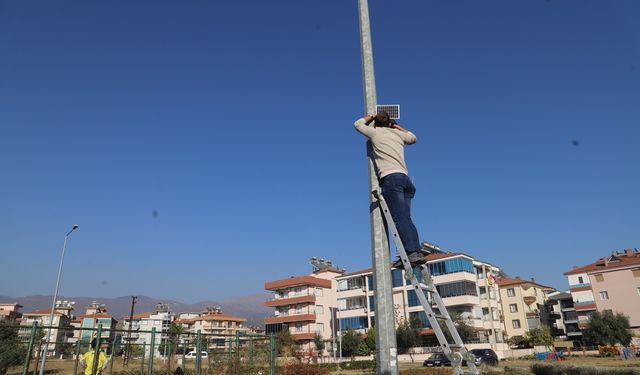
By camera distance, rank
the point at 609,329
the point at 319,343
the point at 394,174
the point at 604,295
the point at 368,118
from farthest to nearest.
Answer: the point at 319,343 < the point at 604,295 < the point at 609,329 < the point at 368,118 < the point at 394,174

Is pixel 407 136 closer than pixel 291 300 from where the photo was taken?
Yes

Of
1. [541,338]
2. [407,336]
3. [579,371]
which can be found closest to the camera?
[579,371]

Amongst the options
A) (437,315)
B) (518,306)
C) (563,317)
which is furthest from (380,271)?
(563,317)

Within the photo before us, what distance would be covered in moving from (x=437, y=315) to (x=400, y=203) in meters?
1.21

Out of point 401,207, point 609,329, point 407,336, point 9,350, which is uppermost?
point 401,207

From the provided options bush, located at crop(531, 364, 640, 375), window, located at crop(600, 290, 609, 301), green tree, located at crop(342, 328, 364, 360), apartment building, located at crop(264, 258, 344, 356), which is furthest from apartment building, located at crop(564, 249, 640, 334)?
bush, located at crop(531, 364, 640, 375)

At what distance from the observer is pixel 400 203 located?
4.72 m

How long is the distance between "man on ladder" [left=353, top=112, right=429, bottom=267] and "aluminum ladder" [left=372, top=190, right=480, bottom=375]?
134 mm

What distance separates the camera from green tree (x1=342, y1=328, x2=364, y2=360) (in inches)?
2415

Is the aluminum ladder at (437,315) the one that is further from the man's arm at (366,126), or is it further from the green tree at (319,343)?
the green tree at (319,343)

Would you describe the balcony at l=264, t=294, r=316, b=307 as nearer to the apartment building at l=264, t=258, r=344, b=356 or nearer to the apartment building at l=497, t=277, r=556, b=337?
the apartment building at l=264, t=258, r=344, b=356

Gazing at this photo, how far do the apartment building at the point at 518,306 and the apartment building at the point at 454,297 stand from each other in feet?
37.2

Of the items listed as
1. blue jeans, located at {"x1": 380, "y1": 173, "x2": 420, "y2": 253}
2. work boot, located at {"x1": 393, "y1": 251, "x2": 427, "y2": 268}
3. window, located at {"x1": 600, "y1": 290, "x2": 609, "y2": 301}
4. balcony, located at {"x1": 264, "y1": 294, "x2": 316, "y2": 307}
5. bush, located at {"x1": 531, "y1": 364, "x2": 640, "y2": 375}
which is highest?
balcony, located at {"x1": 264, "y1": 294, "x2": 316, "y2": 307}

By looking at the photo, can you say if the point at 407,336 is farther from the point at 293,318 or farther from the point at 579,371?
the point at 579,371
